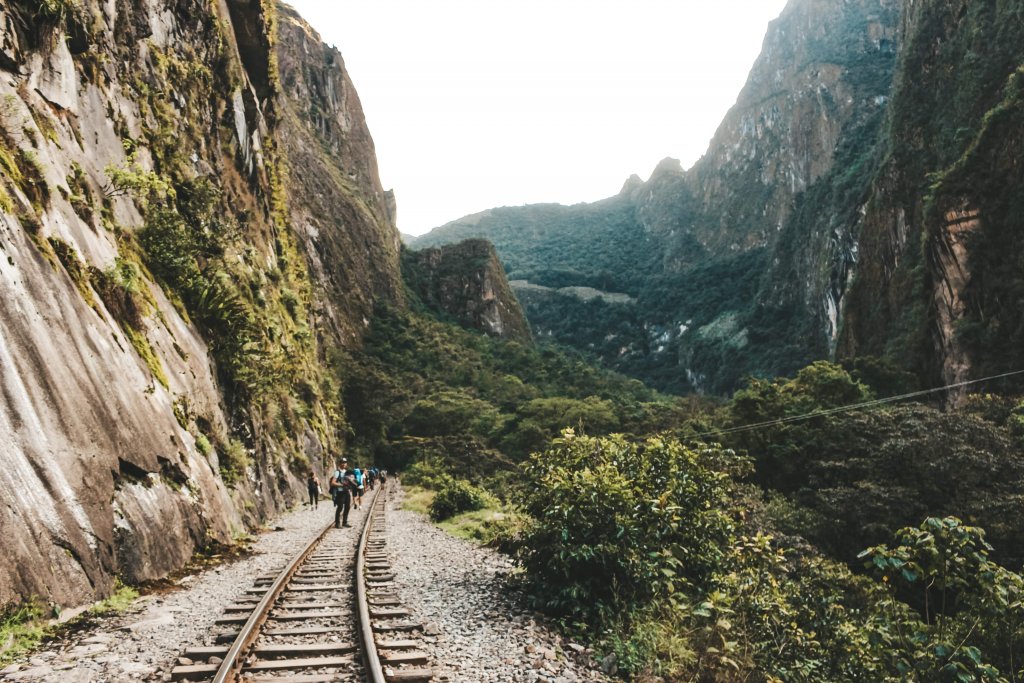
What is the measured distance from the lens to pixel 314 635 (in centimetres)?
552

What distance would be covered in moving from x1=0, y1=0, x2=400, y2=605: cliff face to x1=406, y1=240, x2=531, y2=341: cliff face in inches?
2591

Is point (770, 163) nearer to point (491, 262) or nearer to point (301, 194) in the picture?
point (491, 262)

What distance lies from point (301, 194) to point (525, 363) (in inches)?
1425

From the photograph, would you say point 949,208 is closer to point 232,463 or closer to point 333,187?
point 232,463

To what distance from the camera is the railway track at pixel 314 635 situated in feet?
14.9

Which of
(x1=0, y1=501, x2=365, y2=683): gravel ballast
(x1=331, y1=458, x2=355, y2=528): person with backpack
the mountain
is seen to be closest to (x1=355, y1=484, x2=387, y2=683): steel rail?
(x1=0, y1=501, x2=365, y2=683): gravel ballast

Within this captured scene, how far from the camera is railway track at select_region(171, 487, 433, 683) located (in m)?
4.54

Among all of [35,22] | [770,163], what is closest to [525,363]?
[35,22]

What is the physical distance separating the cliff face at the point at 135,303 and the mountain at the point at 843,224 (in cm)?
3617

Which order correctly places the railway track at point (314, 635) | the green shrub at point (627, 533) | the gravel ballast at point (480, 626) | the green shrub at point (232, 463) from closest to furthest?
the railway track at point (314, 635) → the gravel ballast at point (480, 626) → the green shrub at point (627, 533) → the green shrub at point (232, 463)

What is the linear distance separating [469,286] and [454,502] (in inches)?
3206

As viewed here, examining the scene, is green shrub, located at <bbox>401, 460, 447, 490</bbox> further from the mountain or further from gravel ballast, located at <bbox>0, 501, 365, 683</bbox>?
the mountain

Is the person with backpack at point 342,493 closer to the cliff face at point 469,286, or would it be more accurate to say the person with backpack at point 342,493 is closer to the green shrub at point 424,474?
the green shrub at point 424,474

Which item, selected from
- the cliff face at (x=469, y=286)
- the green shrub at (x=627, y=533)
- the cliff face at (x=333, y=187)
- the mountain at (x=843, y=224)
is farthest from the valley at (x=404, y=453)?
the cliff face at (x=469, y=286)
